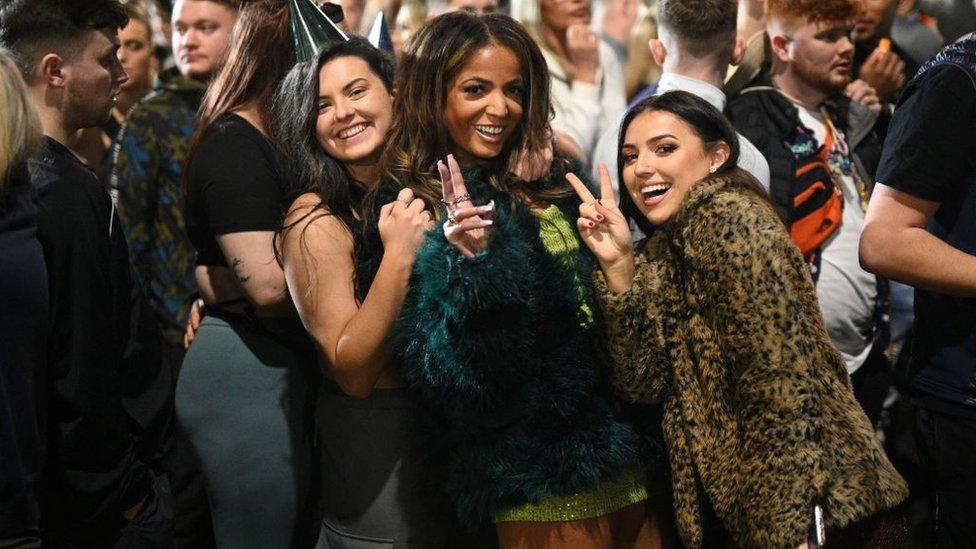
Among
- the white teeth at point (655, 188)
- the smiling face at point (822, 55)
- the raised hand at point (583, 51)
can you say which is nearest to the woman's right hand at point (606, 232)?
the white teeth at point (655, 188)

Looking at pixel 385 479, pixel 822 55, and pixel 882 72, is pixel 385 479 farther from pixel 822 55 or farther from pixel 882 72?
pixel 882 72

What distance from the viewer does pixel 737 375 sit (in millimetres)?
2436

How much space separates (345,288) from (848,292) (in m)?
1.82

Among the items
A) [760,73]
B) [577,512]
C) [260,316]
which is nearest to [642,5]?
[760,73]

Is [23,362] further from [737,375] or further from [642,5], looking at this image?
[642,5]

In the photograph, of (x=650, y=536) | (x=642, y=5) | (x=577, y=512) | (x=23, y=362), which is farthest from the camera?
(x=642, y=5)

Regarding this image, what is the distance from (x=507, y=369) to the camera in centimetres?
246

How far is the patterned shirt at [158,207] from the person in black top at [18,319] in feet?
6.34

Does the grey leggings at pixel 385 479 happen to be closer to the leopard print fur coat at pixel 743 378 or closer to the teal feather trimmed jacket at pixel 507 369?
the teal feather trimmed jacket at pixel 507 369

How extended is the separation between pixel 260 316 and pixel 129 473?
2.06ft

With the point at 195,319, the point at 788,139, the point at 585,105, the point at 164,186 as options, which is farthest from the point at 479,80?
the point at 585,105

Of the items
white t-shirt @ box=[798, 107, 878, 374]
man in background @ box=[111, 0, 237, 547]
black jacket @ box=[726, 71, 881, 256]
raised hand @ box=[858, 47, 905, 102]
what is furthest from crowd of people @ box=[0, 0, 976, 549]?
raised hand @ box=[858, 47, 905, 102]

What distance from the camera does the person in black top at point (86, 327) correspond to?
97.2 inches

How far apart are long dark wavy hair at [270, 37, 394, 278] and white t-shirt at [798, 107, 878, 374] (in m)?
1.61
